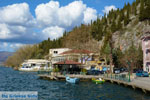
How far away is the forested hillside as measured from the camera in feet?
309

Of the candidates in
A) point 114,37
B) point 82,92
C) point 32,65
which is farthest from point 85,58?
point 82,92

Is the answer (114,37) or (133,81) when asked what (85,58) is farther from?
(133,81)

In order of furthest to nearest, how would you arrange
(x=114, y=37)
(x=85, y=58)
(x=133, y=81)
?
1. (x=114, y=37)
2. (x=85, y=58)
3. (x=133, y=81)

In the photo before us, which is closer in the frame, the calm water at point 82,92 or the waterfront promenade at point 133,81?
the calm water at point 82,92

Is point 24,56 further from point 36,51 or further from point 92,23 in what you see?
point 92,23

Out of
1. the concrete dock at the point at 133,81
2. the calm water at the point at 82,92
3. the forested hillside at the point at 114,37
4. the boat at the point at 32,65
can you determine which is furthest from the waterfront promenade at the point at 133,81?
the boat at the point at 32,65

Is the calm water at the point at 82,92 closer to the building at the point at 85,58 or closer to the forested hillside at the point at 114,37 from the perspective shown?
the building at the point at 85,58

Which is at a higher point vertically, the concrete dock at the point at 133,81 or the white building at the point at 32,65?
the white building at the point at 32,65

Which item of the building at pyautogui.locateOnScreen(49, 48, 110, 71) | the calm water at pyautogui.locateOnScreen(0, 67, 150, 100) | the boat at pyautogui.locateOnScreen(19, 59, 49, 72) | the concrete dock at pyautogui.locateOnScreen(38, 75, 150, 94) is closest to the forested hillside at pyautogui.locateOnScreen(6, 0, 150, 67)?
the building at pyautogui.locateOnScreen(49, 48, 110, 71)

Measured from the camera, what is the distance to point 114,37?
438ft

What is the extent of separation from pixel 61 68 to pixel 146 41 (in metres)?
30.6

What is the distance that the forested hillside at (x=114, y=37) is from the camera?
94.1 metres

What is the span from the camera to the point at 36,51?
543 feet

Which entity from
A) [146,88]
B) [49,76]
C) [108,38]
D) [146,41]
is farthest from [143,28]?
[146,88]
